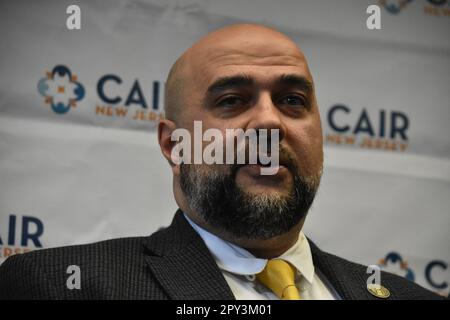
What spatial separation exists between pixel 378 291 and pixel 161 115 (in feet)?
2.10

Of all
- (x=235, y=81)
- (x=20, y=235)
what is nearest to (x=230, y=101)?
(x=235, y=81)

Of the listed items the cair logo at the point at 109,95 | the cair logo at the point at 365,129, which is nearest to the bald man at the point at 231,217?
the cair logo at the point at 109,95

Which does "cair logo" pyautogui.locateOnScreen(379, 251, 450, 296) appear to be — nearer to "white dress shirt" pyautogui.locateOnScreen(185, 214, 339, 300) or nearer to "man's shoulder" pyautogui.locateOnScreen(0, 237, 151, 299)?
"white dress shirt" pyautogui.locateOnScreen(185, 214, 339, 300)

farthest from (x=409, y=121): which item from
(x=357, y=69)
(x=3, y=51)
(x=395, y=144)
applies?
(x=3, y=51)

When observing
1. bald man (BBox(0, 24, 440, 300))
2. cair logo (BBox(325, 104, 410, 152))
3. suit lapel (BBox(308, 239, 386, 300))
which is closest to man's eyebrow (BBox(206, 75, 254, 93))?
bald man (BBox(0, 24, 440, 300))

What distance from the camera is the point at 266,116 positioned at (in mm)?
1210

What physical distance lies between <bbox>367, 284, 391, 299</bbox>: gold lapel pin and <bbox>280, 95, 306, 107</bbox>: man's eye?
1.27 feet

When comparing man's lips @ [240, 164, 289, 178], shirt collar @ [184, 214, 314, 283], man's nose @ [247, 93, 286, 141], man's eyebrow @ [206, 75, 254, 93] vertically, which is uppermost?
man's eyebrow @ [206, 75, 254, 93]

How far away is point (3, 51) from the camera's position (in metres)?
1.56

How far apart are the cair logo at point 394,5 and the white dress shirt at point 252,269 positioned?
2.56 feet

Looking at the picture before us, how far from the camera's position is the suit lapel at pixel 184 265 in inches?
44.4

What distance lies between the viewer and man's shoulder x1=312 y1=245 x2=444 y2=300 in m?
1.31

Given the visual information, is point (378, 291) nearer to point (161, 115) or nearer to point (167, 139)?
point (167, 139)

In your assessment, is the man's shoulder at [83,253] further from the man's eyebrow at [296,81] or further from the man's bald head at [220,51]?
the man's eyebrow at [296,81]
